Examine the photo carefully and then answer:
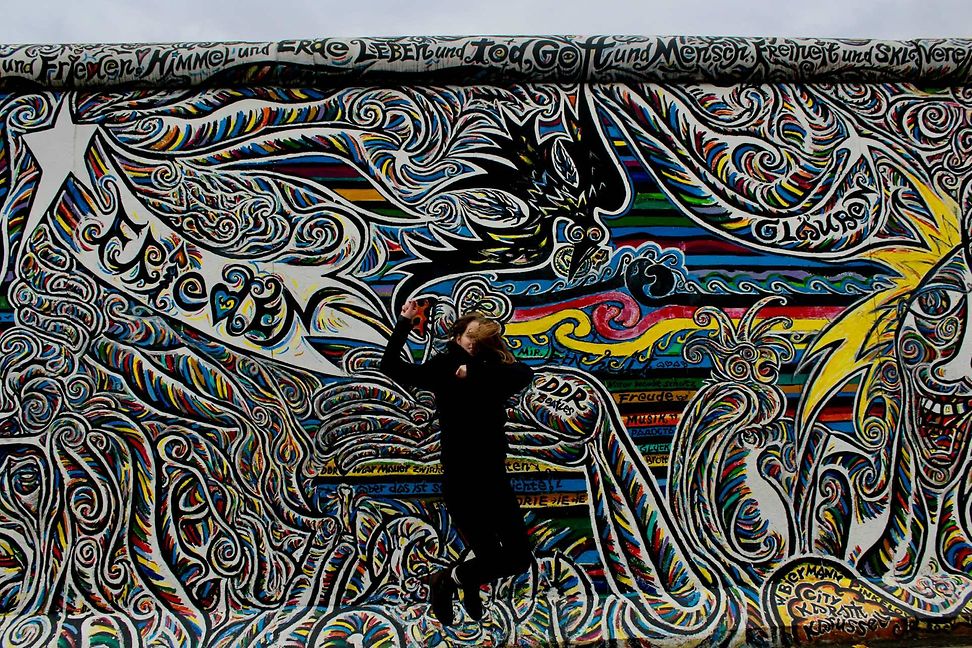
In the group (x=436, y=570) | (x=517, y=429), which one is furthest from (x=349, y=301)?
(x=436, y=570)

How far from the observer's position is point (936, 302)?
356 cm

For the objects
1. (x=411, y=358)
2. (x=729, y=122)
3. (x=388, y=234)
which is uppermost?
(x=729, y=122)

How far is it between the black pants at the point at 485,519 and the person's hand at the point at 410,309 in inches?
31.0

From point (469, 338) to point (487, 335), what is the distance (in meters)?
0.09

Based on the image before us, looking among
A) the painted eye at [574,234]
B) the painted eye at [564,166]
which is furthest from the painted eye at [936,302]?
the painted eye at [564,166]

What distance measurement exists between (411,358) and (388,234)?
638 millimetres

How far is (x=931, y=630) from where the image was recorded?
3.28m

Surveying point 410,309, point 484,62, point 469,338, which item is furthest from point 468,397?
point 484,62

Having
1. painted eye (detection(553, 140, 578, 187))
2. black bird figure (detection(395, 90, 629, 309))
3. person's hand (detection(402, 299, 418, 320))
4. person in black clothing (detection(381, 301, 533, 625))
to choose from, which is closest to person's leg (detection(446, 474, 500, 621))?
person in black clothing (detection(381, 301, 533, 625))

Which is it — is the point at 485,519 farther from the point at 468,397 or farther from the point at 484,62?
the point at 484,62

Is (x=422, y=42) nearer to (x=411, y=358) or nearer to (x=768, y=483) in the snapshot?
(x=411, y=358)

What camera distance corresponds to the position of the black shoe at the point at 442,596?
329cm

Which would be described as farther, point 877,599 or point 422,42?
point 422,42

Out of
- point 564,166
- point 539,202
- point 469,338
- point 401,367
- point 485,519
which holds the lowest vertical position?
point 485,519
